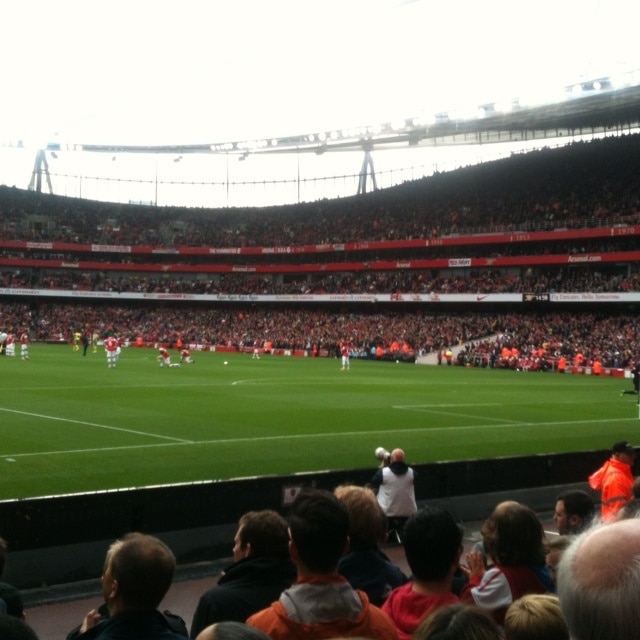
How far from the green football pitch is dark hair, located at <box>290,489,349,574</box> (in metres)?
10.0

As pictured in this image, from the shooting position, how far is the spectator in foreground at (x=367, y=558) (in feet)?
19.3

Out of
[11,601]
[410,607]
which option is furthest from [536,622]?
[11,601]

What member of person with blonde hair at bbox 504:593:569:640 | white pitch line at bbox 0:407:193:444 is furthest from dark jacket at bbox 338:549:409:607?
white pitch line at bbox 0:407:193:444

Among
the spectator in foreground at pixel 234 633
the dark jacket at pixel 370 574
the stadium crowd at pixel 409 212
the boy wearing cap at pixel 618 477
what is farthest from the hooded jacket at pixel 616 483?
the stadium crowd at pixel 409 212

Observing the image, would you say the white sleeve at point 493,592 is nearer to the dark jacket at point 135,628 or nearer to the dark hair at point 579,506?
the dark jacket at point 135,628

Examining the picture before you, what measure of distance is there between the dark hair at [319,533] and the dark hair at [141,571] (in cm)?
66

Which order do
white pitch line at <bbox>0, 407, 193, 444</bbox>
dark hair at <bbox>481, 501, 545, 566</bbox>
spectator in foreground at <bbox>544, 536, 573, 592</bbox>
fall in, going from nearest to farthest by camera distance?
dark hair at <bbox>481, 501, 545, 566</bbox> → spectator in foreground at <bbox>544, 536, 573, 592</bbox> → white pitch line at <bbox>0, 407, 193, 444</bbox>

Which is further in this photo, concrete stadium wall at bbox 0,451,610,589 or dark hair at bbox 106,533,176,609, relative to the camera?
concrete stadium wall at bbox 0,451,610,589

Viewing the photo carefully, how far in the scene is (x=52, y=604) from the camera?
398 inches

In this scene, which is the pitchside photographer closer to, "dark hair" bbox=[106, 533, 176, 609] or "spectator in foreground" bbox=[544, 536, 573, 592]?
"spectator in foreground" bbox=[544, 536, 573, 592]

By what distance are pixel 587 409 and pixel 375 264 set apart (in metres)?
52.8

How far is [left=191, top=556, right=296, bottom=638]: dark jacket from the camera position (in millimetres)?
4727

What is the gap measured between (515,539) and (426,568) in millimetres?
837

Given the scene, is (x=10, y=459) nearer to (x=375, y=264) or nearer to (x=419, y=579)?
(x=419, y=579)
